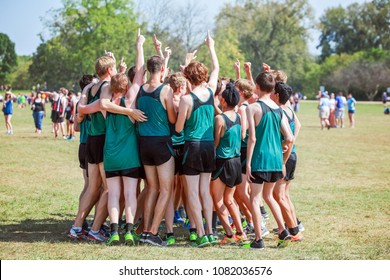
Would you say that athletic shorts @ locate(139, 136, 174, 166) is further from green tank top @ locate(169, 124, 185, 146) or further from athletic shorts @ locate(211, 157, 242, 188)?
athletic shorts @ locate(211, 157, 242, 188)

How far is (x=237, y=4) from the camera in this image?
275ft

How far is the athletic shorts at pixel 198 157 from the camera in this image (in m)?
7.65

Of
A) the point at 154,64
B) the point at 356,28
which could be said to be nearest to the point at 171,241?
the point at 154,64

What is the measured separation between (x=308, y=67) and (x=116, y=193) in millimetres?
87687

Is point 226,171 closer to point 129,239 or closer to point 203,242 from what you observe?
point 203,242

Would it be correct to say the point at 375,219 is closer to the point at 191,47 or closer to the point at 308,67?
the point at 191,47

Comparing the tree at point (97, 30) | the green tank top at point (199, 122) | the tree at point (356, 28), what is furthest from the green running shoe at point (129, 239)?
the tree at point (356, 28)

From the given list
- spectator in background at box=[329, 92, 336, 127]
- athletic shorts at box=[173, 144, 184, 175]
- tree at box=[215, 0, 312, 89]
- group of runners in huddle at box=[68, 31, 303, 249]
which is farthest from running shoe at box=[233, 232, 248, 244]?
tree at box=[215, 0, 312, 89]

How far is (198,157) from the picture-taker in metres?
7.64

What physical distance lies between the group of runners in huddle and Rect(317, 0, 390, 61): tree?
94.7 meters

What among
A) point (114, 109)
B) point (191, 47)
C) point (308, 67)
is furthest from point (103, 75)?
point (308, 67)

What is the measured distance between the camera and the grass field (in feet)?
24.2

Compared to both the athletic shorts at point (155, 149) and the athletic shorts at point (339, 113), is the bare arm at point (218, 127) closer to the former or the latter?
the athletic shorts at point (155, 149)

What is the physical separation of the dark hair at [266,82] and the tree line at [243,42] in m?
50.6
